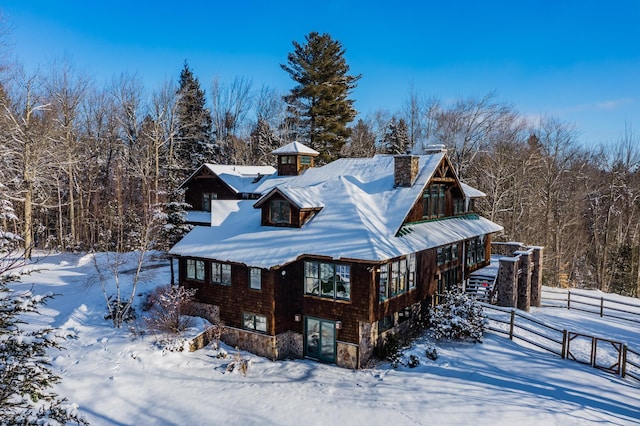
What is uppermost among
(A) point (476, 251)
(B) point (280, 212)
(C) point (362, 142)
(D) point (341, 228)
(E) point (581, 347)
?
(C) point (362, 142)

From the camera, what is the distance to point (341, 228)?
1692cm

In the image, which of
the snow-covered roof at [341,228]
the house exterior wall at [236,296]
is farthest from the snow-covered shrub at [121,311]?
the snow-covered roof at [341,228]

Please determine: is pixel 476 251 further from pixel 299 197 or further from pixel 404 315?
pixel 299 197

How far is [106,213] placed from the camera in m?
37.4

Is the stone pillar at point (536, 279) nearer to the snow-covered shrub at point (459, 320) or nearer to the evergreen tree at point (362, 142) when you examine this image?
the snow-covered shrub at point (459, 320)

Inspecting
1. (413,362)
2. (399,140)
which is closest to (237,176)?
(399,140)

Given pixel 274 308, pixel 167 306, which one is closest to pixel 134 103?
pixel 167 306

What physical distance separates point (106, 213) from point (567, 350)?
120 ft

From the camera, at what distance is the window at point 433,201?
67.8 ft

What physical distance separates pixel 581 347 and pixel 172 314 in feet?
56.4

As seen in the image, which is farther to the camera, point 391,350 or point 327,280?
point 327,280

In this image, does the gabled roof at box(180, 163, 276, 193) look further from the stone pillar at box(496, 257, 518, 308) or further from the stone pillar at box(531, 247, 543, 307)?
the stone pillar at box(531, 247, 543, 307)

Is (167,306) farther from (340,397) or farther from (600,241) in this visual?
(600,241)

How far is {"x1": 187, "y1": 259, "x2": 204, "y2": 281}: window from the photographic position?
19172mm
